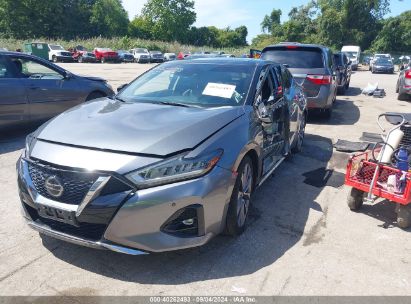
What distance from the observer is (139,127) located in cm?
323

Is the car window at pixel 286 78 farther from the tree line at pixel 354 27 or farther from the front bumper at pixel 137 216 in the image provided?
the tree line at pixel 354 27

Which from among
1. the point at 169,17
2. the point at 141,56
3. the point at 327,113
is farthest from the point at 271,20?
the point at 327,113

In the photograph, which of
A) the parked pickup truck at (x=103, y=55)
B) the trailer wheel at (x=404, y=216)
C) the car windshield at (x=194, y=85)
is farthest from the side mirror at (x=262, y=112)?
the parked pickup truck at (x=103, y=55)

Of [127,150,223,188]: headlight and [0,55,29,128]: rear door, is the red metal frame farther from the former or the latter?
[0,55,29,128]: rear door

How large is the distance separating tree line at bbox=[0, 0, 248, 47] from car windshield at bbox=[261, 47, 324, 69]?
2715 inches

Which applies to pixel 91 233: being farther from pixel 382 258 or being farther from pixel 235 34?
pixel 235 34

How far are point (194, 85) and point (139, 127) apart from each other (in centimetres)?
129

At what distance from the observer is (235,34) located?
348ft

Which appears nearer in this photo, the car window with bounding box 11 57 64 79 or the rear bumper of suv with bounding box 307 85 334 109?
the car window with bounding box 11 57 64 79

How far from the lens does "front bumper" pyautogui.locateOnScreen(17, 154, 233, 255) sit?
2738mm

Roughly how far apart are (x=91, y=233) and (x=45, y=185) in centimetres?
52

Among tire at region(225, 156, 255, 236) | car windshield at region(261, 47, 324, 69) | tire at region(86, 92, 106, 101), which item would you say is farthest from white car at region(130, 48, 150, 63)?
tire at region(225, 156, 255, 236)

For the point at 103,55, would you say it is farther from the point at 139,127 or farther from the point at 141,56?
the point at 139,127

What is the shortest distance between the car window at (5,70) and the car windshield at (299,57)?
5.52 metres
